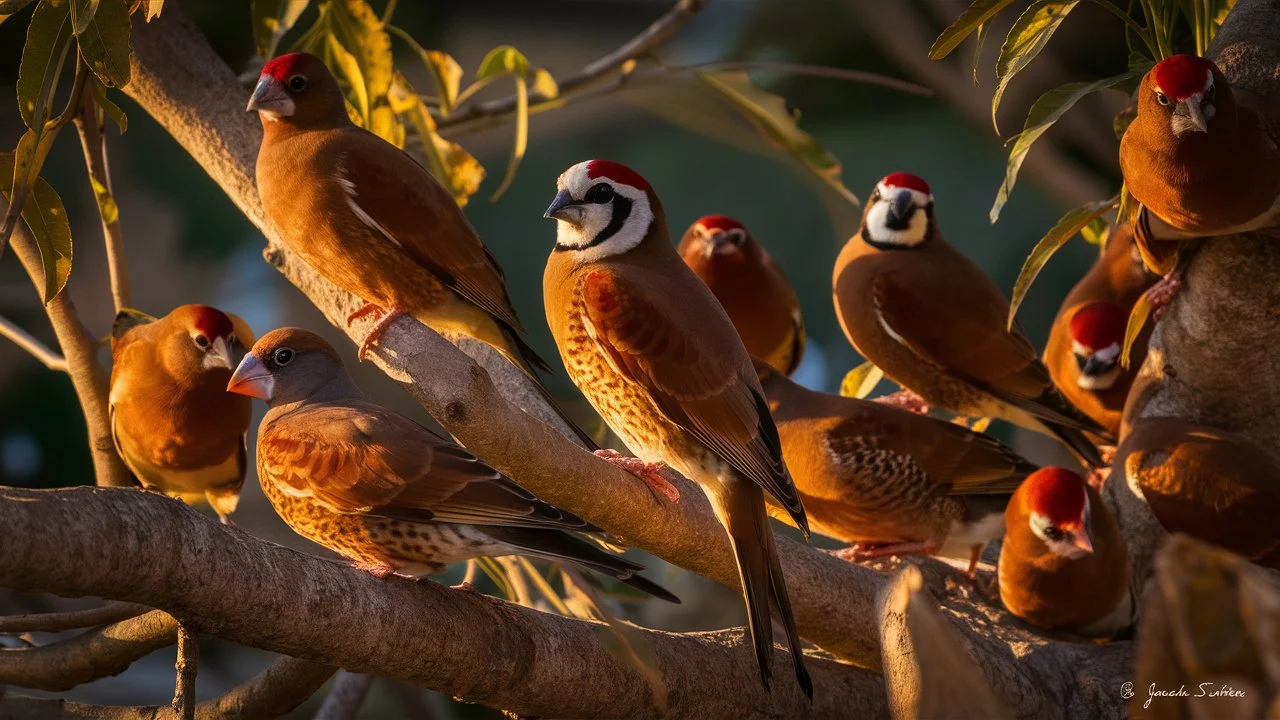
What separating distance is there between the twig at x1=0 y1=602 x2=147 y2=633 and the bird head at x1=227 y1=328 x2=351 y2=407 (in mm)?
506

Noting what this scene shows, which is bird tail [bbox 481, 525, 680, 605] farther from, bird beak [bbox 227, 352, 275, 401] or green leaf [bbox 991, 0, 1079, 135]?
green leaf [bbox 991, 0, 1079, 135]

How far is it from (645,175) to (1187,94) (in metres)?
4.42

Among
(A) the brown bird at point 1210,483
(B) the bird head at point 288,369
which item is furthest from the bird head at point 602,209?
(A) the brown bird at point 1210,483

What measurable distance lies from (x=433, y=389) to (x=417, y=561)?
65 centimetres

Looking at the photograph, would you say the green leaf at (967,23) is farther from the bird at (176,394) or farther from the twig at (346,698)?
the twig at (346,698)

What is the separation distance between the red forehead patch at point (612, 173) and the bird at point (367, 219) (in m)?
0.28

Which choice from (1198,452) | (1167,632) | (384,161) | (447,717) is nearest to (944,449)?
(1198,452)

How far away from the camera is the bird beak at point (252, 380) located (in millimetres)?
2588

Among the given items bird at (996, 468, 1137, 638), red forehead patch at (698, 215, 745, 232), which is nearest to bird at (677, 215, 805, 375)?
red forehead patch at (698, 215, 745, 232)

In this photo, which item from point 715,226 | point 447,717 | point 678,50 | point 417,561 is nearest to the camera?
point 417,561

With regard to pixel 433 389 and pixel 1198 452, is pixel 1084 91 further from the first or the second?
pixel 433 389

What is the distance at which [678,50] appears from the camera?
260 inches

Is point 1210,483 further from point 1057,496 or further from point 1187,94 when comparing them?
point 1187,94

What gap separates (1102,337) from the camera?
134 inches
